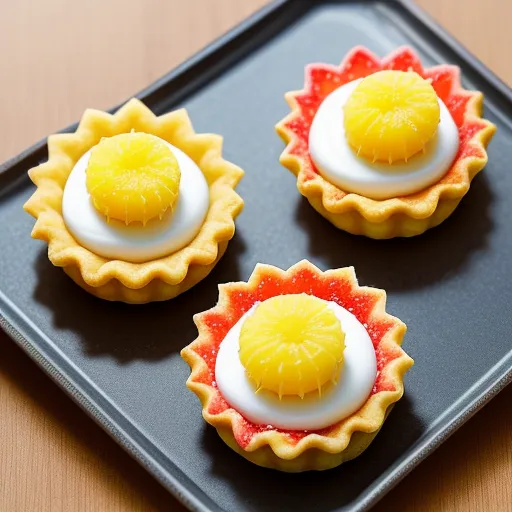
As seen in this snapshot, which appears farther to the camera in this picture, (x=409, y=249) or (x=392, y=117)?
(x=409, y=249)

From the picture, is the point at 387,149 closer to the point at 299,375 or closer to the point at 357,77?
the point at 357,77

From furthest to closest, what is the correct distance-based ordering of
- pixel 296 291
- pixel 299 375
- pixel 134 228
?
1. pixel 134 228
2. pixel 296 291
3. pixel 299 375

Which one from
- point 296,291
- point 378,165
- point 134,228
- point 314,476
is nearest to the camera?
point 314,476

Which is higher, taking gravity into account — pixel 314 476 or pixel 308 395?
pixel 308 395

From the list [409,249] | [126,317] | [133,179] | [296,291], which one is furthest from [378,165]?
[126,317]

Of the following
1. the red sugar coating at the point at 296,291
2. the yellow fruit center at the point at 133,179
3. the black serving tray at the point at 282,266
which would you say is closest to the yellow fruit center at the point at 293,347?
the red sugar coating at the point at 296,291

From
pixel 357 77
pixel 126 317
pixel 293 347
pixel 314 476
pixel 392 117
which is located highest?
pixel 392 117
